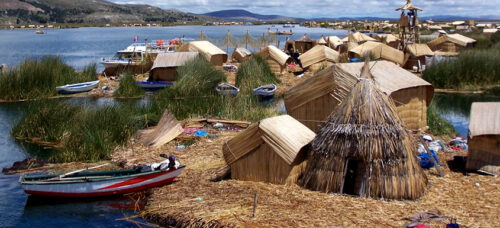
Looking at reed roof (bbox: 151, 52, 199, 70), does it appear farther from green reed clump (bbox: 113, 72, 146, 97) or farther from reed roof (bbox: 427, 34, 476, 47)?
reed roof (bbox: 427, 34, 476, 47)

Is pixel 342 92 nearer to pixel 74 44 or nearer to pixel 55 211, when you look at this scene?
pixel 55 211

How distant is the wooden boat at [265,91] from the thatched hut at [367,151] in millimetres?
14823

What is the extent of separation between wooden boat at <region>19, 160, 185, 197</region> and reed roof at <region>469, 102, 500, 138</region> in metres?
5.96

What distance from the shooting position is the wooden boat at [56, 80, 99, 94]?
26812 mm

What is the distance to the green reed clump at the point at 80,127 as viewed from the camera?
48.0ft

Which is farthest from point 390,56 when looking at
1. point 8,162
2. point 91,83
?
point 8,162

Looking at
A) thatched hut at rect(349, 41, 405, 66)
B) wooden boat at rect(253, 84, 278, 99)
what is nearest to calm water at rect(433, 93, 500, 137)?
thatched hut at rect(349, 41, 405, 66)

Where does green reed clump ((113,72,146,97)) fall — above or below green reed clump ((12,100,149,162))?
below

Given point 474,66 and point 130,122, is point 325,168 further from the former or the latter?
point 474,66

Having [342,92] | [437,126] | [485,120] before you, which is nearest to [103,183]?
[342,92]

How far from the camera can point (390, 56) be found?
32.9 meters

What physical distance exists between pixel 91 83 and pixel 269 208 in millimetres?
20635

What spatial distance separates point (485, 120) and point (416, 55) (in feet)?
75.2

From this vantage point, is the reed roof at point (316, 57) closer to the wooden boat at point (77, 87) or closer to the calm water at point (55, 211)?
the wooden boat at point (77, 87)
